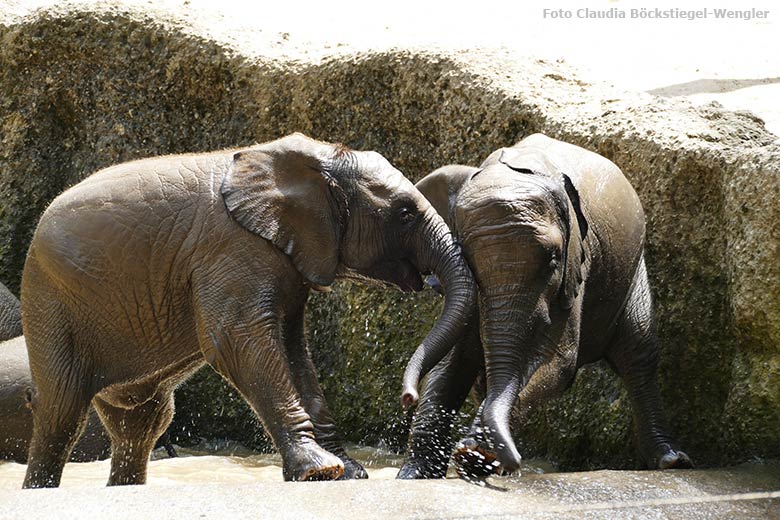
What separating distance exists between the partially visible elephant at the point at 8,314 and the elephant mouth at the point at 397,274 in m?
3.78

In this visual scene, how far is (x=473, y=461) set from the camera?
18.4 ft

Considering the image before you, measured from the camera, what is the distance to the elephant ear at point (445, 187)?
6.68m

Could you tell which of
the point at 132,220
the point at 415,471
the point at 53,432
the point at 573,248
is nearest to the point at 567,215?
the point at 573,248

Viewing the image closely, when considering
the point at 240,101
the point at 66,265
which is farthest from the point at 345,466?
the point at 240,101

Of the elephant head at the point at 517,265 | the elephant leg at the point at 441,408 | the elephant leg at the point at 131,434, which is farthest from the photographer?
the elephant leg at the point at 131,434

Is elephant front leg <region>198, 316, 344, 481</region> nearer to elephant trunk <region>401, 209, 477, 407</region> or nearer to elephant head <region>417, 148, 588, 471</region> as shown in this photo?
elephant trunk <region>401, 209, 477, 407</region>

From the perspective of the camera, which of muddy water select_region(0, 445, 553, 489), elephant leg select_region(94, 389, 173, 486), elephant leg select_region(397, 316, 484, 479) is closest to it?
elephant leg select_region(397, 316, 484, 479)

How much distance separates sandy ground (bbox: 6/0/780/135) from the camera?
1026cm

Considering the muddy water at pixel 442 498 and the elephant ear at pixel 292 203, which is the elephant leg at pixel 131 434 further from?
the muddy water at pixel 442 498

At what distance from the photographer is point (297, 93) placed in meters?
8.80

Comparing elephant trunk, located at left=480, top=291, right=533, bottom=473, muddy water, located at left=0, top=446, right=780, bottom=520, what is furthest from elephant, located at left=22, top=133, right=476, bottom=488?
muddy water, located at left=0, top=446, right=780, bottom=520

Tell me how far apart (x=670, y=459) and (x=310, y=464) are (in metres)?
Answer: 1.93

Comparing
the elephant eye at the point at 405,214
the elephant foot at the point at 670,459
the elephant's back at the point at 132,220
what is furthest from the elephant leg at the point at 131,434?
the elephant foot at the point at 670,459

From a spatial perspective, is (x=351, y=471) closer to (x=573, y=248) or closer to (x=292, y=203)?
(x=292, y=203)
